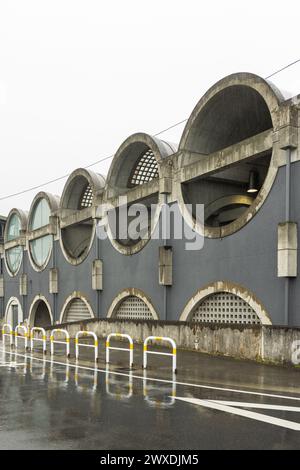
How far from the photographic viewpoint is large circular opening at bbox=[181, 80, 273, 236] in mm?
18031

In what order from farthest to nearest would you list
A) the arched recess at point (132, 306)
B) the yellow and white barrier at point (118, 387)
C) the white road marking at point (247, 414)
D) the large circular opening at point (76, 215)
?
the large circular opening at point (76, 215) → the arched recess at point (132, 306) → the yellow and white barrier at point (118, 387) → the white road marking at point (247, 414)

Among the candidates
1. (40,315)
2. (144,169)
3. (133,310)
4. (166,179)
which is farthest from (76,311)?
(166,179)

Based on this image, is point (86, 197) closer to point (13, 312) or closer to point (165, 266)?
point (165, 266)

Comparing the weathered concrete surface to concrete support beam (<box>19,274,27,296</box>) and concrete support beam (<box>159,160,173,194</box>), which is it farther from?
concrete support beam (<box>19,274,27,296</box>)

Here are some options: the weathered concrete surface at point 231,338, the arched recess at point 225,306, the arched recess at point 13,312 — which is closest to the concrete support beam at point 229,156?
the arched recess at point 225,306

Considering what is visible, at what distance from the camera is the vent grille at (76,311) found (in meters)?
29.7

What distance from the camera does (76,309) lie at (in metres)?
30.7

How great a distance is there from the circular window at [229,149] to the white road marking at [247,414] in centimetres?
949

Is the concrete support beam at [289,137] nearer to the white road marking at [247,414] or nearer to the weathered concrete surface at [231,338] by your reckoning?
the weathered concrete surface at [231,338]

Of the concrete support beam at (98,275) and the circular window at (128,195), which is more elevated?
the circular window at (128,195)

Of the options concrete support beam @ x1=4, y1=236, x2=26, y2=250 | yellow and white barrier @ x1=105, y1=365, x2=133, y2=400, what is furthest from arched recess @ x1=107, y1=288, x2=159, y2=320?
concrete support beam @ x1=4, y1=236, x2=26, y2=250

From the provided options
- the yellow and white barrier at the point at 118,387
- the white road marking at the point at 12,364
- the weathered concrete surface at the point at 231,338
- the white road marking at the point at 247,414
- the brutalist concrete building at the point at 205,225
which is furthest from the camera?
the brutalist concrete building at the point at 205,225

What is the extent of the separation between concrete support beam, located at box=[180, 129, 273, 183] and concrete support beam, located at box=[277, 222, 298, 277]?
3142 mm
